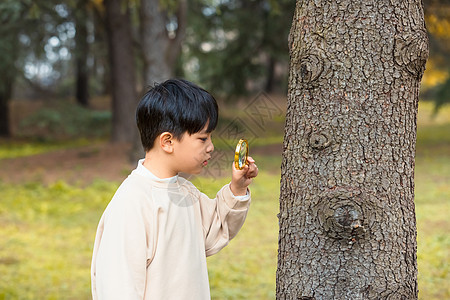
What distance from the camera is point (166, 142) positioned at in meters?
2.08

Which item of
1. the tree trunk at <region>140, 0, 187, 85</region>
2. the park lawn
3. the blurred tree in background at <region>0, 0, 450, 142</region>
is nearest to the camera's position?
the park lawn

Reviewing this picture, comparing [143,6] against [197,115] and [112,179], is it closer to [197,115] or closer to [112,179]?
[112,179]

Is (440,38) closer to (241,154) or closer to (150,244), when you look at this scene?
(241,154)

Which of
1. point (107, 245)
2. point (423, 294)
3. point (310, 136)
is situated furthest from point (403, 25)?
point (423, 294)

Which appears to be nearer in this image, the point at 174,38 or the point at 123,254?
the point at 123,254

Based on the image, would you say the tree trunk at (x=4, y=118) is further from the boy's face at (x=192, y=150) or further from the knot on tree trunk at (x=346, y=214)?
the knot on tree trunk at (x=346, y=214)

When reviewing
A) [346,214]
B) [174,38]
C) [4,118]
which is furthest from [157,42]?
[4,118]

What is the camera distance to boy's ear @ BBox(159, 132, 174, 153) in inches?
81.4

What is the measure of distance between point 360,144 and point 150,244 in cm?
85

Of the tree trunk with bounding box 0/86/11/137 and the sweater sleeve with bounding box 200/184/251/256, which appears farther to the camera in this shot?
the tree trunk with bounding box 0/86/11/137

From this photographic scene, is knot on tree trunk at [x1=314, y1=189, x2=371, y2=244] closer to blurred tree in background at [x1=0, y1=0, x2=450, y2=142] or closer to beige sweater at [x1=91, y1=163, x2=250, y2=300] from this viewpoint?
beige sweater at [x1=91, y1=163, x2=250, y2=300]

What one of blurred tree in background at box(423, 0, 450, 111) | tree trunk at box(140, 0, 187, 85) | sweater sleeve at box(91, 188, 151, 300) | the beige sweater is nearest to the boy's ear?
the beige sweater

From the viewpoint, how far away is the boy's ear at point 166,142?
207cm

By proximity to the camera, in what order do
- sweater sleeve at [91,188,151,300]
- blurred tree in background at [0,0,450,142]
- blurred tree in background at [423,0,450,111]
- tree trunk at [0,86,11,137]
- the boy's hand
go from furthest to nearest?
tree trunk at [0,86,11,137] < blurred tree in background at [0,0,450,142] < blurred tree in background at [423,0,450,111] < the boy's hand < sweater sleeve at [91,188,151,300]
